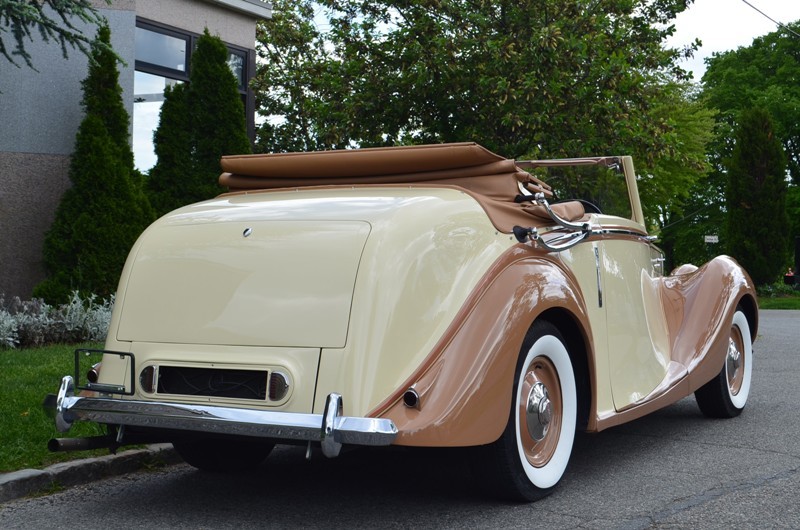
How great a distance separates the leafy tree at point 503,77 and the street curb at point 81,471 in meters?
9.32

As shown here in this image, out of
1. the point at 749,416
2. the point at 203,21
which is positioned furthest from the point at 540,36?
the point at 749,416

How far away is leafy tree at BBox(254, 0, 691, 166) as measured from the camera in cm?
1380

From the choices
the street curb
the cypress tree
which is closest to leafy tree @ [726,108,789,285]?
the cypress tree

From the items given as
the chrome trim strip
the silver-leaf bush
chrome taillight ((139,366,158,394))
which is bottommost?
the silver-leaf bush

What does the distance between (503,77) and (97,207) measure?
6091 millimetres

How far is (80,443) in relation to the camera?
3.98 metres

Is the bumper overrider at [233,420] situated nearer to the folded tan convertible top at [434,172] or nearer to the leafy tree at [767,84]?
the folded tan convertible top at [434,172]

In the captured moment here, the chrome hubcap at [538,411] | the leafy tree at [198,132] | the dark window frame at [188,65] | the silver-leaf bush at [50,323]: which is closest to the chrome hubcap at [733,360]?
the chrome hubcap at [538,411]

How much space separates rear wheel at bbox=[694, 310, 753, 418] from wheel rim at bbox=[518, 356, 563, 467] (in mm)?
2273

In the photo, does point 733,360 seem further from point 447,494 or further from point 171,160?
point 171,160

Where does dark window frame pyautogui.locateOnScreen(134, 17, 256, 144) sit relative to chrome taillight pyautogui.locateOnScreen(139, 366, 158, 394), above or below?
above

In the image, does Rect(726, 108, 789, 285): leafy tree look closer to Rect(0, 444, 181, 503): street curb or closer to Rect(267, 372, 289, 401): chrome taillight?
Rect(0, 444, 181, 503): street curb

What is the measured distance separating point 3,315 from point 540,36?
8.25 m

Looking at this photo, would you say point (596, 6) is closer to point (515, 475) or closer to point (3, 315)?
point (3, 315)
